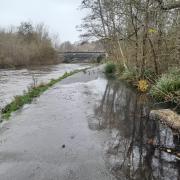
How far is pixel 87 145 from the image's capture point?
673cm

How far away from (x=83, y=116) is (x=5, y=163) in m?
4.27

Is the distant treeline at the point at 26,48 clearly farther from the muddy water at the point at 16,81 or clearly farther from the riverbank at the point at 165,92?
the riverbank at the point at 165,92

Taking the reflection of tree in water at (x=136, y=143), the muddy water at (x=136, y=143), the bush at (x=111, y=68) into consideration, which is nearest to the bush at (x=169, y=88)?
the muddy water at (x=136, y=143)

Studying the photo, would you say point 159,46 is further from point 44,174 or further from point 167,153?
point 44,174

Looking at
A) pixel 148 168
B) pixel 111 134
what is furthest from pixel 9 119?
pixel 148 168

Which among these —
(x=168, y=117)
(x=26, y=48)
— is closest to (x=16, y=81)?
(x=168, y=117)

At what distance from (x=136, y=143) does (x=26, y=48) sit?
156 ft

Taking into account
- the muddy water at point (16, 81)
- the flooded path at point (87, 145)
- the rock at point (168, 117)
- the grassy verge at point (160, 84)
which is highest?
the grassy verge at point (160, 84)

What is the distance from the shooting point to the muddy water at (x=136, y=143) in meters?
5.18

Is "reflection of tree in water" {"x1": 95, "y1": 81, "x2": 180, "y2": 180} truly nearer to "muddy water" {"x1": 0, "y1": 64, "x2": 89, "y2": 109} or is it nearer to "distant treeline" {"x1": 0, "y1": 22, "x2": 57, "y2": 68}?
"muddy water" {"x1": 0, "y1": 64, "x2": 89, "y2": 109}

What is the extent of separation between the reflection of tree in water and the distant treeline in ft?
118

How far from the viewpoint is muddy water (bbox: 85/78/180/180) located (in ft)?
17.0

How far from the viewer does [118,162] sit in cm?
562

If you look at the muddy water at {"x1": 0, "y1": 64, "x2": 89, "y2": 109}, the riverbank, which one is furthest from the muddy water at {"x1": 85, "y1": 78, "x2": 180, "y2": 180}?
the muddy water at {"x1": 0, "y1": 64, "x2": 89, "y2": 109}
